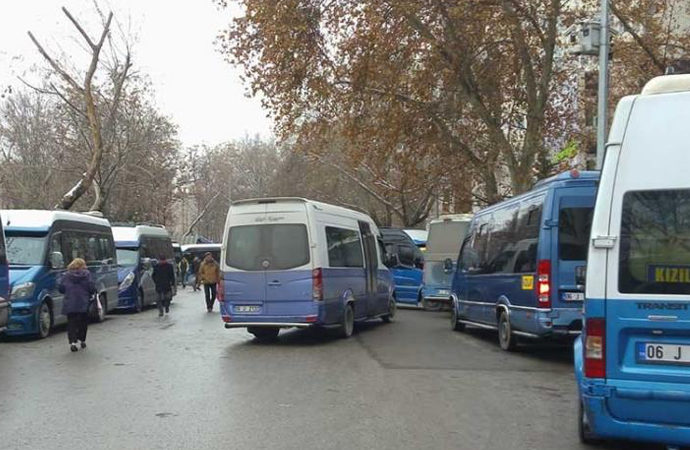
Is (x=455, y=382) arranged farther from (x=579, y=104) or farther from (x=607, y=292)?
(x=579, y=104)

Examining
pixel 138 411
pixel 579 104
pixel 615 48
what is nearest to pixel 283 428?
pixel 138 411

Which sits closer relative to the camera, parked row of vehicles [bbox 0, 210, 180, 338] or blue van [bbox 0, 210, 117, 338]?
parked row of vehicles [bbox 0, 210, 180, 338]

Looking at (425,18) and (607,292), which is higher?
(425,18)

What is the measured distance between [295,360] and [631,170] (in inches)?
294

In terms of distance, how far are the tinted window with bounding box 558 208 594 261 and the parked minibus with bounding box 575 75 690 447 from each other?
18.5ft

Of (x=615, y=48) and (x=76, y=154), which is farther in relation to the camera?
(x=76, y=154)

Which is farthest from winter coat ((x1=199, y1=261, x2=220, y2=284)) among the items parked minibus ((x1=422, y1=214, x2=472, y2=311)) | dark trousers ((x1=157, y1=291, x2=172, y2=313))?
parked minibus ((x1=422, y1=214, x2=472, y2=311))

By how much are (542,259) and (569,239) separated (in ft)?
1.59

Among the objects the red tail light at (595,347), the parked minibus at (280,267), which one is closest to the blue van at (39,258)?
the parked minibus at (280,267)

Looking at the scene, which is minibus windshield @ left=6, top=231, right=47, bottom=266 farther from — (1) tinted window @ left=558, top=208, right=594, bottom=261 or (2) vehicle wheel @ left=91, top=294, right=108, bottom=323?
(1) tinted window @ left=558, top=208, right=594, bottom=261

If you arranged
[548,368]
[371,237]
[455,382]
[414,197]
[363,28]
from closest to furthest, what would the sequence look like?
1. [455,382]
2. [548,368]
3. [371,237]
4. [363,28]
5. [414,197]

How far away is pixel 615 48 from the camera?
80.7 feet

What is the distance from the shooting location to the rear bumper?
5.52m

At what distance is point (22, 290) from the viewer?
14812 millimetres
